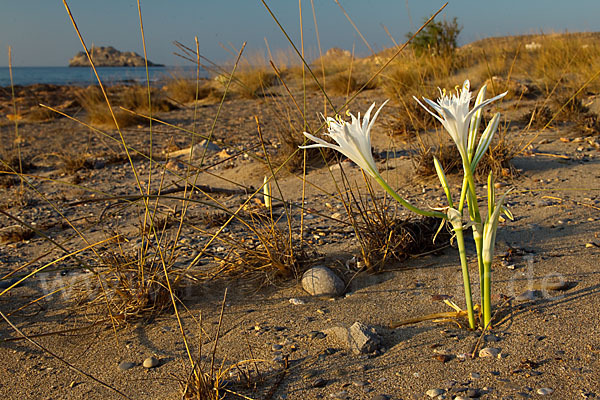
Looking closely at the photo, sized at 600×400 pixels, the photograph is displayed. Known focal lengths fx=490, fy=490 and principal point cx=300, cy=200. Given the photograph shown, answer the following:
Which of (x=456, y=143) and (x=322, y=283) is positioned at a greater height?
(x=456, y=143)

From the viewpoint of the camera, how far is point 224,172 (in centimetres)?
463

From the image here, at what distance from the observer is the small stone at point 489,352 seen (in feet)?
4.75

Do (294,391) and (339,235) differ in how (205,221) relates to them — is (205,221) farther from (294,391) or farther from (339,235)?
(294,391)

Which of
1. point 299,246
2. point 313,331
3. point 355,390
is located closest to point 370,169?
point 355,390

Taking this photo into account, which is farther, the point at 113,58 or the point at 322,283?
the point at 113,58

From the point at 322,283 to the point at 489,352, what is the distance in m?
0.73

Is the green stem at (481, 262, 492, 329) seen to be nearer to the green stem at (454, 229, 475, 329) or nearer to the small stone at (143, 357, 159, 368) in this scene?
the green stem at (454, 229, 475, 329)

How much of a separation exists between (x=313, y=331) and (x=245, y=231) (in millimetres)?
1212

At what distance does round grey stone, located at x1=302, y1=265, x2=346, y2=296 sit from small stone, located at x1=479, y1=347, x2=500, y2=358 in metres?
0.67

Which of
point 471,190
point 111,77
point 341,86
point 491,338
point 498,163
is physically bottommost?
point 491,338

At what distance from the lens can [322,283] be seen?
201 cm

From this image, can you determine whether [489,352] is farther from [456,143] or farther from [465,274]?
[456,143]

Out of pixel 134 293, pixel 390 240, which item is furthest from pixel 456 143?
pixel 134 293

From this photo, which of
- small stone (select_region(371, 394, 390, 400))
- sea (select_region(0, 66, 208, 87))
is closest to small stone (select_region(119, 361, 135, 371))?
small stone (select_region(371, 394, 390, 400))
